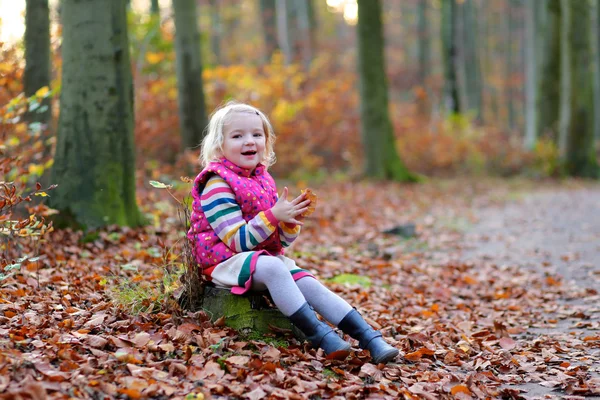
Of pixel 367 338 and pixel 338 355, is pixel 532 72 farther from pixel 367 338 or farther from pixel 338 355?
pixel 338 355

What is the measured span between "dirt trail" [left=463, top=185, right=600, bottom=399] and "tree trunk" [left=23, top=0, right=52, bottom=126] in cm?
548

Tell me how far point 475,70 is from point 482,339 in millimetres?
24428

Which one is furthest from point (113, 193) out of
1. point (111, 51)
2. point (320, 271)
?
point (320, 271)

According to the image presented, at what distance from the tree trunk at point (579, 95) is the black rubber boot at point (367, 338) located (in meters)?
14.1

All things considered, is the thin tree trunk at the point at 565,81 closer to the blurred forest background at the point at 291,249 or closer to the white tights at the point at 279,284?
the blurred forest background at the point at 291,249

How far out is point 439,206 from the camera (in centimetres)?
1161

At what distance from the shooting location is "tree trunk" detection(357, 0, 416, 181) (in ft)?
46.1

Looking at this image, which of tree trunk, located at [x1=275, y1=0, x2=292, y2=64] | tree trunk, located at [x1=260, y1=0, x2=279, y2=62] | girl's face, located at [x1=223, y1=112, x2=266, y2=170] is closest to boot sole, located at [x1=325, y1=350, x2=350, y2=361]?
girl's face, located at [x1=223, y1=112, x2=266, y2=170]

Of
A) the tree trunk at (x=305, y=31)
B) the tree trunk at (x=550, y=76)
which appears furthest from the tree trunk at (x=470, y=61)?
the tree trunk at (x=550, y=76)

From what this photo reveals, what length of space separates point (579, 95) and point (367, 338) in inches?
559

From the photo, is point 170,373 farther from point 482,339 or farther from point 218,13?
point 218,13

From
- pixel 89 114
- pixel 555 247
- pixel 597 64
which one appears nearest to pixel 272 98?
pixel 555 247

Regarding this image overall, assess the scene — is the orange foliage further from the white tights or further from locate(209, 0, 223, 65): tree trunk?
locate(209, 0, 223, 65): tree trunk

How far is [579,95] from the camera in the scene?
15492mm
